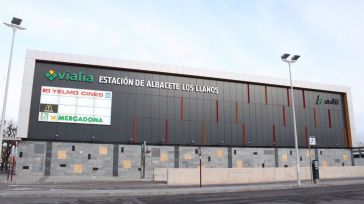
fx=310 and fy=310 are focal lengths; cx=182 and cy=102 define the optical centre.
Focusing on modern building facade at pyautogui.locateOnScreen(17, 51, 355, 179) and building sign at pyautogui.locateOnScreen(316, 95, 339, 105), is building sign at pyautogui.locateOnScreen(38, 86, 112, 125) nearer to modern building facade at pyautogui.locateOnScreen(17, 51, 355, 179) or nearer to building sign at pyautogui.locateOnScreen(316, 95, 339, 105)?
modern building facade at pyautogui.locateOnScreen(17, 51, 355, 179)

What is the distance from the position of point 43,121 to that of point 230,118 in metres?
22.7

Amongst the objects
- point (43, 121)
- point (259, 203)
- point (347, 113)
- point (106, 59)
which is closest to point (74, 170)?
point (43, 121)

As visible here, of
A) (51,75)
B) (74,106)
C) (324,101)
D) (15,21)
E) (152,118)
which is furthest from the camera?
(324,101)

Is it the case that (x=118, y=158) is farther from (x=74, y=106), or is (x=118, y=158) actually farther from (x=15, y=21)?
(x=15, y=21)

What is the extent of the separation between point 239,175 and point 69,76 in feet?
71.3

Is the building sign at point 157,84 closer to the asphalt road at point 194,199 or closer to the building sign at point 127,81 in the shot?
the building sign at point 127,81

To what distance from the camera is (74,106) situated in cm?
3472

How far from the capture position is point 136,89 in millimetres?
37781

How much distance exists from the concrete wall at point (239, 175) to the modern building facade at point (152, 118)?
290 inches

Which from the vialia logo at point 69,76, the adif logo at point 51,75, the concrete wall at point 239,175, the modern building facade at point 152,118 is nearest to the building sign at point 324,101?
the modern building facade at point 152,118

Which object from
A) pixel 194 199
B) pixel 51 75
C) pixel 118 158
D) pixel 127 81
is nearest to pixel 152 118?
pixel 127 81

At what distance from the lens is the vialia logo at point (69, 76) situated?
34938 millimetres

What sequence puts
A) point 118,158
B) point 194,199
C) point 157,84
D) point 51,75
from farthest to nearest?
1. point 157,84
2. point 118,158
3. point 51,75
4. point 194,199

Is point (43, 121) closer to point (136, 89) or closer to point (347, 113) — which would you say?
point (136, 89)
